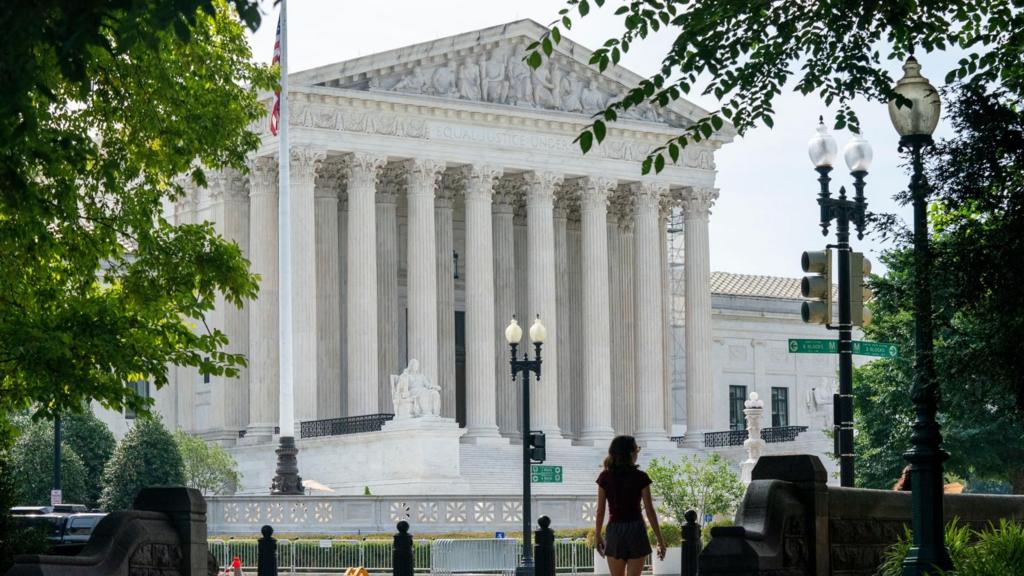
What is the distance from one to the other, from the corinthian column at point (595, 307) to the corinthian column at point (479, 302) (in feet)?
15.4

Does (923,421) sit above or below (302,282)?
below

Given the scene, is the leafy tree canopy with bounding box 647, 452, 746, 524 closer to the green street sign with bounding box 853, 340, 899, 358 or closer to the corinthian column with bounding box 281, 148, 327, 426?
the corinthian column with bounding box 281, 148, 327, 426

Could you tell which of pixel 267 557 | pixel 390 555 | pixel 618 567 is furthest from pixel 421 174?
pixel 618 567

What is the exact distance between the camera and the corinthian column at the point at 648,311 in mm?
77062

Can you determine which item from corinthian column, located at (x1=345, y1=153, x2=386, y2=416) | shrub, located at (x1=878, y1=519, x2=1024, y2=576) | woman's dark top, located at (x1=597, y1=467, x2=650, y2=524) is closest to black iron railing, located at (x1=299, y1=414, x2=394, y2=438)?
corinthian column, located at (x1=345, y1=153, x2=386, y2=416)

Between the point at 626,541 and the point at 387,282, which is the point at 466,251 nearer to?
the point at 387,282

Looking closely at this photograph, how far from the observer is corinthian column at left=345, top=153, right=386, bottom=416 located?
228ft

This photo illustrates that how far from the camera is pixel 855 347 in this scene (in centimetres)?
A: 2753

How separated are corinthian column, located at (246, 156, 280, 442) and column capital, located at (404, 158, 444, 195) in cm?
538

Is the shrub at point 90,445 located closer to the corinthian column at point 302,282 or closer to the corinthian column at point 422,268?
the corinthian column at point 302,282

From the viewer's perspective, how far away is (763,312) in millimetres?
97938

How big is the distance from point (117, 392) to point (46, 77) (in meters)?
5.35

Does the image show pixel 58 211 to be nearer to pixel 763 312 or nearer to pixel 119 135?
pixel 119 135

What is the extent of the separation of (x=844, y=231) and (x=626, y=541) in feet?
32.5
